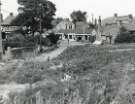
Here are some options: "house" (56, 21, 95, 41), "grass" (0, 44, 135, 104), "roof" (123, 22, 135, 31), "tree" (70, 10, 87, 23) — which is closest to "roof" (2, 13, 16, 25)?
"house" (56, 21, 95, 41)

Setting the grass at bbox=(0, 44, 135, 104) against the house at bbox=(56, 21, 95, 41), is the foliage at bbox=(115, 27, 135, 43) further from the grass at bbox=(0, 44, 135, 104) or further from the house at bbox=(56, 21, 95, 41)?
the grass at bbox=(0, 44, 135, 104)

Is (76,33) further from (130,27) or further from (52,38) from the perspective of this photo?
(52,38)

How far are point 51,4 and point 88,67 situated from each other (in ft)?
109

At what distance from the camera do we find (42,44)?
55.8 meters

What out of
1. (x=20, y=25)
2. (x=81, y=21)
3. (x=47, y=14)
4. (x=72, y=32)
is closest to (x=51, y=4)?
(x=47, y=14)

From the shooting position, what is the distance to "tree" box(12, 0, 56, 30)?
54906 mm

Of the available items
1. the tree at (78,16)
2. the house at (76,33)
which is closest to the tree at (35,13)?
the house at (76,33)

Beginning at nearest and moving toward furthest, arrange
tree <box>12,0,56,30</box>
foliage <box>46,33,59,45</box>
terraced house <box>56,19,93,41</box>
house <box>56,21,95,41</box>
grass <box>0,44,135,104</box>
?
1. grass <box>0,44,135,104</box>
2. tree <box>12,0,56,30</box>
3. foliage <box>46,33,59,45</box>
4. house <box>56,21,95,41</box>
5. terraced house <box>56,19,93,41</box>

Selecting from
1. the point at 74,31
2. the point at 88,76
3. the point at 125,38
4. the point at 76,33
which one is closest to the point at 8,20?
the point at 74,31

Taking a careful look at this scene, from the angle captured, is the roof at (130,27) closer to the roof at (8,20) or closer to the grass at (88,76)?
the roof at (8,20)

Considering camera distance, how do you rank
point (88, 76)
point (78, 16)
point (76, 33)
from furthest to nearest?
point (78, 16) → point (76, 33) → point (88, 76)

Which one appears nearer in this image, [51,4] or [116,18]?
[51,4]

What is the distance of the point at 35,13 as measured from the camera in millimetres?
55219

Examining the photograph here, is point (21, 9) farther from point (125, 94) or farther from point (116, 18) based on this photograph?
point (125, 94)
